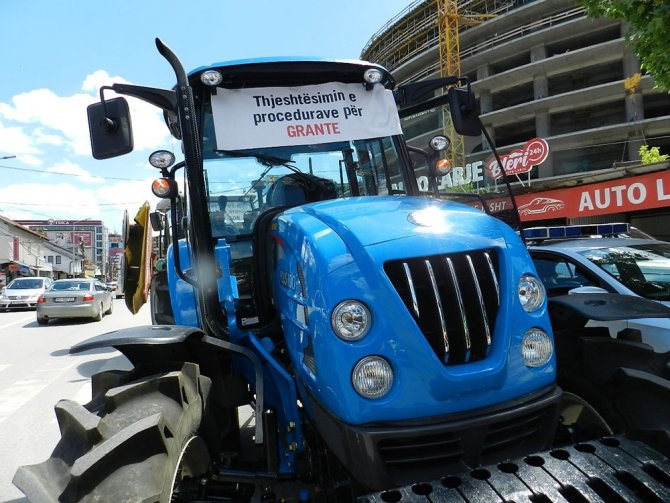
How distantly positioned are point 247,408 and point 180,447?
324 cm

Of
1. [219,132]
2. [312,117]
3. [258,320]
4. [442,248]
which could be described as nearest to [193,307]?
[258,320]

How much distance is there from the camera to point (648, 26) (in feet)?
20.6

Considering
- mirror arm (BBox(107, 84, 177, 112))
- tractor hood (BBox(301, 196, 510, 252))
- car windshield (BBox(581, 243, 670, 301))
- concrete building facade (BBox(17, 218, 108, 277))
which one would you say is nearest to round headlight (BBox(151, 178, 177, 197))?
mirror arm (BBox(107, 84, 177, 112))

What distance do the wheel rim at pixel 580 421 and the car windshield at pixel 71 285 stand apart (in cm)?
1587

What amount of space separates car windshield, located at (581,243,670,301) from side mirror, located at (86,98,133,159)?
5.08 metres

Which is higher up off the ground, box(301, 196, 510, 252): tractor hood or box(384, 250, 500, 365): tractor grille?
box(301, 196, 510, 252): tractor hood

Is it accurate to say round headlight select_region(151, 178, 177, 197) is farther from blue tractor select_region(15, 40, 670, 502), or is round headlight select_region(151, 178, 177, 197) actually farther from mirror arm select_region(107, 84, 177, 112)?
mirror arm select_region(107, 84, 177, 112)

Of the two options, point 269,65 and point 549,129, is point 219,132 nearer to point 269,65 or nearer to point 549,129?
point 269,65

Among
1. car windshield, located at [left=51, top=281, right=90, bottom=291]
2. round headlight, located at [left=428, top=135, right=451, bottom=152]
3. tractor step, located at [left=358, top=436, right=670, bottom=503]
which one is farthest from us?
car windshield, located at [left=51, top=281, right=90, bottom=291]

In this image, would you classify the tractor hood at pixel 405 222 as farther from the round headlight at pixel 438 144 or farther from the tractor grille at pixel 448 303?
the round headlight at pixel 438 144

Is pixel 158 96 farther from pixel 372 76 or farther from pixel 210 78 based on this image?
pixel 372 76

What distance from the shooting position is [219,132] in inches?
126

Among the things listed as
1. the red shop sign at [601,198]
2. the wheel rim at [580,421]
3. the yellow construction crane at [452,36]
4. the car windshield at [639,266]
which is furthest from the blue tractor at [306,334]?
the yellow construction crane at [452,36]

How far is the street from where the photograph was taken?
4273 mm
